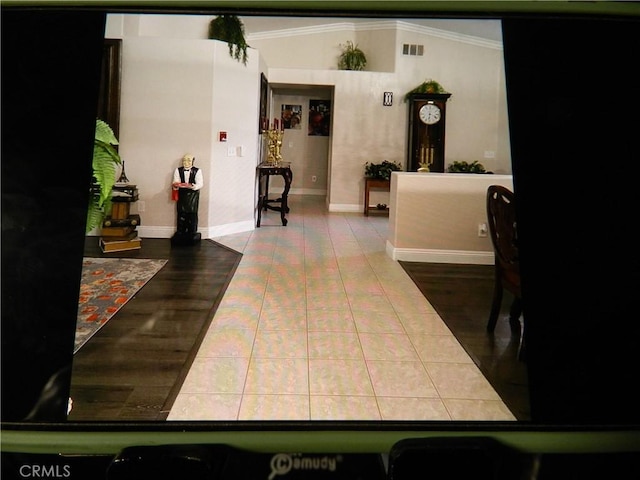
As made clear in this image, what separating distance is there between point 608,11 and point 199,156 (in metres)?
4.98

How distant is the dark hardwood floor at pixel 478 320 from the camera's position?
198 centimetres

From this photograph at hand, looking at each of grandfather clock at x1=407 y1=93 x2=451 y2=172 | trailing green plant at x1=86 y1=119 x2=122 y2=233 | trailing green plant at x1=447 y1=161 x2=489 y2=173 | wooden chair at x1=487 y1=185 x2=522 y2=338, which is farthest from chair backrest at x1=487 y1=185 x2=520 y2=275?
trailing green plant at x1=447 y1=161 x2=489 y2=173

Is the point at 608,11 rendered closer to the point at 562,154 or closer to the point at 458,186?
the point at 562,154

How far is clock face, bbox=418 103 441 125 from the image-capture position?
7.58m

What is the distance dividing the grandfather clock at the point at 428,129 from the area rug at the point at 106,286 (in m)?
4.60

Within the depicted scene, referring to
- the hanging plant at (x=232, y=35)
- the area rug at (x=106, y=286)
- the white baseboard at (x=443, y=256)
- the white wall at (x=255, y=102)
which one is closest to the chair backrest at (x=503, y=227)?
the white baseboard at (x=443, y=256)

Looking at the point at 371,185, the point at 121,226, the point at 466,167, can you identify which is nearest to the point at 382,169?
the point at 371,185

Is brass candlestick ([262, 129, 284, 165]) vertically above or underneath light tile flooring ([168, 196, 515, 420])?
above

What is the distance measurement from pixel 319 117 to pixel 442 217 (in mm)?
5583

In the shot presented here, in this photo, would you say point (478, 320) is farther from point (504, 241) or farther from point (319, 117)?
point (319, 117)

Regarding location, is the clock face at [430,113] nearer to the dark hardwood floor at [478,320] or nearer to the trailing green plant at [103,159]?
the dark hardwood floor at [478,320]

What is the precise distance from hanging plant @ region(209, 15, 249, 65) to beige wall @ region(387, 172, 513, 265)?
7.60ft

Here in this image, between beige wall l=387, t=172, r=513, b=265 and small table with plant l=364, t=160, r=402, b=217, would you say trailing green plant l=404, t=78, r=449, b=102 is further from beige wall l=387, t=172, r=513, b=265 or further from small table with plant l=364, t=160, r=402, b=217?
beige wall l=387, t=172, r=513, b=265

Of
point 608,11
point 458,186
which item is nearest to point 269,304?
point 458,186
